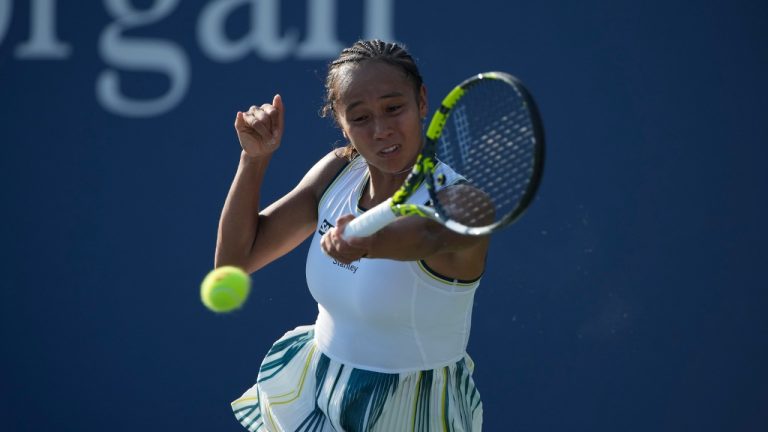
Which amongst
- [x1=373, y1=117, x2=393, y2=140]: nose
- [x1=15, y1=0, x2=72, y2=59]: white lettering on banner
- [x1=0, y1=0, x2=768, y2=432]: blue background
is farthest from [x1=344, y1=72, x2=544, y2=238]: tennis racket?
[x1=15, y1=0, x2=72, y2=59]: white lettering on banner

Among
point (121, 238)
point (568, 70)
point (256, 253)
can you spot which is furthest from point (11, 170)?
point (568, 70)

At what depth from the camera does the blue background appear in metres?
4.16

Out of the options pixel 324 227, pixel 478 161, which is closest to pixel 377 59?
pixel 478 161

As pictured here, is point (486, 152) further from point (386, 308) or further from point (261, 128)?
point (261, 128)

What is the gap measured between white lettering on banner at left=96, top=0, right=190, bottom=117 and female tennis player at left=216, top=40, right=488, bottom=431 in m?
1.56

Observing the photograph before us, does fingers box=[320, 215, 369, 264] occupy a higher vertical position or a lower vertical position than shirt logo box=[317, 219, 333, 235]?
higher

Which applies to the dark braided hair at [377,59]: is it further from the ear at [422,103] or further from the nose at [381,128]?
the nose at [381,128]

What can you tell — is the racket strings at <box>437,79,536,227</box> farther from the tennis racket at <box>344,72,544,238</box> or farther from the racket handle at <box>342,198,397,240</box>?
the racket handle at <box>342,198,397,240</box>

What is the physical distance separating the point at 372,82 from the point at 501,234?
5.72ft

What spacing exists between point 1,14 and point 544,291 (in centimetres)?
229

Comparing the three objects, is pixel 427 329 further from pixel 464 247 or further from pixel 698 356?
pixel 698 356

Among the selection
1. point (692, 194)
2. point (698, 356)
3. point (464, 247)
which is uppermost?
point (464, 247)

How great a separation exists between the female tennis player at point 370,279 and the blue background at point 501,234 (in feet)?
4.68

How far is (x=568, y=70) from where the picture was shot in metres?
4.16
